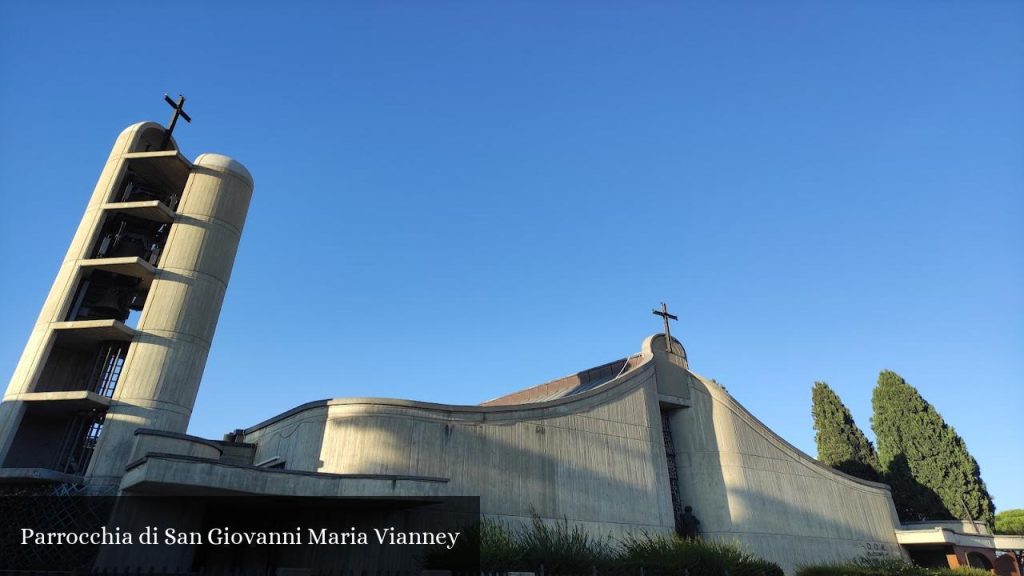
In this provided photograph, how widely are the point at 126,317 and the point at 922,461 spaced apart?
51.1m

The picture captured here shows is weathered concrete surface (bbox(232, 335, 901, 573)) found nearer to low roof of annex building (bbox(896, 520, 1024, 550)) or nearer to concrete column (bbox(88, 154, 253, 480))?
low roof of annex building (bbox(896, 520, 1024, 550))

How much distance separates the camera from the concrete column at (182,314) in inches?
880

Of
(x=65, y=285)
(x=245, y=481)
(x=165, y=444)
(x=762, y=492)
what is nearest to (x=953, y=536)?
(x=762, y=492)

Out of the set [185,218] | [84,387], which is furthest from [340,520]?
[185,218]

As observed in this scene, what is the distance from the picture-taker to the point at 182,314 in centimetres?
2458

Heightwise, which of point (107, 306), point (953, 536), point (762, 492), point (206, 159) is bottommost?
point (953, 536)

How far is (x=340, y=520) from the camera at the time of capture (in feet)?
63.1

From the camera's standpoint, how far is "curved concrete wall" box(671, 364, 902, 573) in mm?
28953

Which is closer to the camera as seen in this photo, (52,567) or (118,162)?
(52,567)

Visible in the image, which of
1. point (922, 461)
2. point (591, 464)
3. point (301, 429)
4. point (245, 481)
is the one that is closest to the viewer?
point (245, 481)

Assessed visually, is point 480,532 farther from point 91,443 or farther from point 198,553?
point 91,443

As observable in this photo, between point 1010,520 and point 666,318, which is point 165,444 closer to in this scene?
point 666,318

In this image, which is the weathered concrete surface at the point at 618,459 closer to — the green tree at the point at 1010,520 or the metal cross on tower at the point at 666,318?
the metal cross on tower at the point at 666,318

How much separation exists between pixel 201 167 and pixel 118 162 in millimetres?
3529
